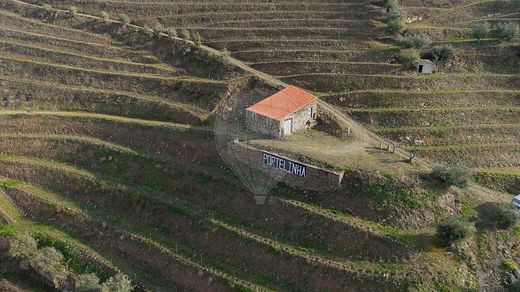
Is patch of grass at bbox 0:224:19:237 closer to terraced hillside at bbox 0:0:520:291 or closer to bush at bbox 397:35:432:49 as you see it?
terraced hillside at bbox 0:0:520:291

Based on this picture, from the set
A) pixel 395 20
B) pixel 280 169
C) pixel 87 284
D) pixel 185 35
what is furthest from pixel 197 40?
pixel 87 284

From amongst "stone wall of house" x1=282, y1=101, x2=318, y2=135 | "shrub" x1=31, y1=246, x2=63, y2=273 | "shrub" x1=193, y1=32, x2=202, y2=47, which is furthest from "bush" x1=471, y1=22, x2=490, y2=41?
"shrub" x1=31, y1=246, x2=63, y2=273

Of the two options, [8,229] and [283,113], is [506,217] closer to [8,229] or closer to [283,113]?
[283,113]

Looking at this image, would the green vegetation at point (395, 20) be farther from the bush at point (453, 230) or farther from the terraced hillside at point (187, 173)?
the bush at point (453, 230)

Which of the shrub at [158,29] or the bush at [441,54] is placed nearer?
the bush at [441,54]

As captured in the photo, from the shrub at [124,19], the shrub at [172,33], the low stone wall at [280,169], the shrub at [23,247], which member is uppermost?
the shrub at [124,19]

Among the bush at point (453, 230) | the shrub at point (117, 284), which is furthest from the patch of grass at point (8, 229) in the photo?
the bush at point (453, 230)
